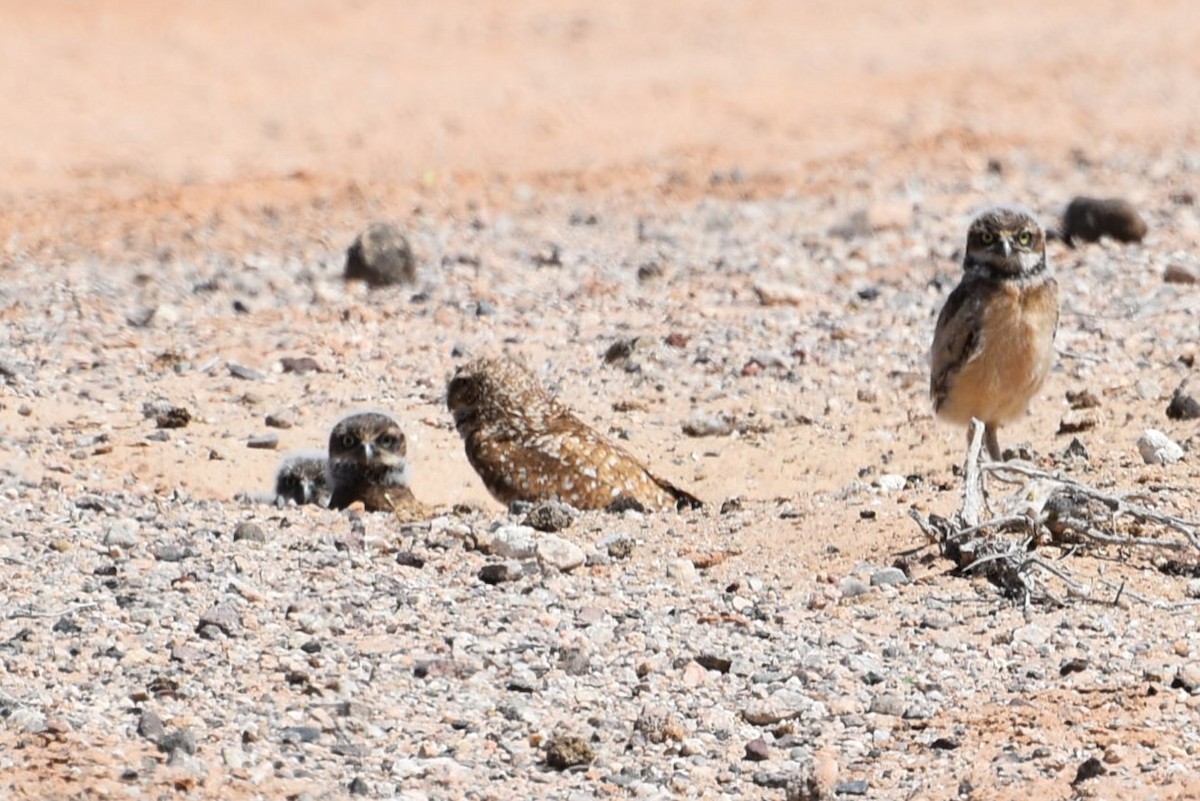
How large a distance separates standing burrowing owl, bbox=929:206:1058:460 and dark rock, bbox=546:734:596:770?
3591mm

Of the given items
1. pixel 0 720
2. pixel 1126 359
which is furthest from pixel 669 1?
pixel 0 720

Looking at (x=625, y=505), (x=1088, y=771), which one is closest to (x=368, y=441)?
(x=625, y=505)

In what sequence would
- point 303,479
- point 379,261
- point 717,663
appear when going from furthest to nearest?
point 379,261
point 303,479
point 717,663

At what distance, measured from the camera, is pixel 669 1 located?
81.3 feet

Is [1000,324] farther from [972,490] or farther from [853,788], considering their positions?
[853,788]

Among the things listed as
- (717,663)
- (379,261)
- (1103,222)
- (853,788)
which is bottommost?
(853,788)

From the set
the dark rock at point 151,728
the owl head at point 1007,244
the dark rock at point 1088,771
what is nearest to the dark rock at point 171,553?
the dark rock at point 151,728

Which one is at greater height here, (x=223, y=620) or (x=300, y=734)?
(x=223, y=620)

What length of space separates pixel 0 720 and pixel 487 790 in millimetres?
1426

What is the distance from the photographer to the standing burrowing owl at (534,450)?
8.55 meters

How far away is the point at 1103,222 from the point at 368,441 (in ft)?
20.5

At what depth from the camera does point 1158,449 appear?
27.4ft

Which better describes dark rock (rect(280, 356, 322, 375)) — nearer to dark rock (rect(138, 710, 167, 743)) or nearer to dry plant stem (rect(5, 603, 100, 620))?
dry plant stem (rect(5, 603, 100, 620))

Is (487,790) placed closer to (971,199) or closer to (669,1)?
(971,199)
